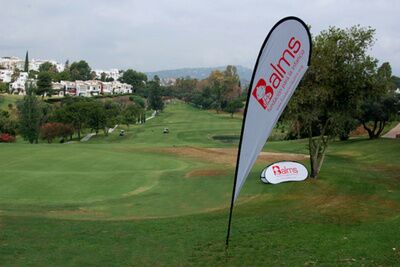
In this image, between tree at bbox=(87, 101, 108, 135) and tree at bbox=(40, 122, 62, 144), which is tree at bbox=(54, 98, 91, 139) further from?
tree at bbox=(40, 122, 62, 144)

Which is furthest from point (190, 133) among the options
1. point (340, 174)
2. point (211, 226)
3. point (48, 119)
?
point (211, 226)

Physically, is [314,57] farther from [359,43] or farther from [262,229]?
[262,229]

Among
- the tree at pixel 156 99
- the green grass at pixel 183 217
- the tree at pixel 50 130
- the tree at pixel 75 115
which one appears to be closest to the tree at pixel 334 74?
the green grass at pixel 183 217

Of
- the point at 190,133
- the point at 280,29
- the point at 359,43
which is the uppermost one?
the point at 359,43

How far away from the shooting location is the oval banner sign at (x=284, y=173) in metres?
23.9

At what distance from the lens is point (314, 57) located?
74.8 feet

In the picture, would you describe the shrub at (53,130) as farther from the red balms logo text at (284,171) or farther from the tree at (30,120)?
the red balms logo text at (284,171)

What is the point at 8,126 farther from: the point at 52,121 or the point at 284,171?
the point at 284,171

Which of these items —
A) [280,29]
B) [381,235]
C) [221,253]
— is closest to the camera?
[280,29]

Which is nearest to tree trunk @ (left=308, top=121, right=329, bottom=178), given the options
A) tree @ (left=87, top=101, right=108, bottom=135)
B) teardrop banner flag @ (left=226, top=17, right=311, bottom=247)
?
teardrop banner flag @ (left=226, top=17, right=311, bottom=247)

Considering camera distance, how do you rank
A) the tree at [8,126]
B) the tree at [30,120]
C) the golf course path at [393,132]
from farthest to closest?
1. the tree at [8,126]
2. the tree at [30,120]
3. the golf course path at [393,132]

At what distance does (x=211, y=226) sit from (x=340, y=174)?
41.2 feet

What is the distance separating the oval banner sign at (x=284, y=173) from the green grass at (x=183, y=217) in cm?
75

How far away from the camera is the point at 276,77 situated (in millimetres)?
9766
